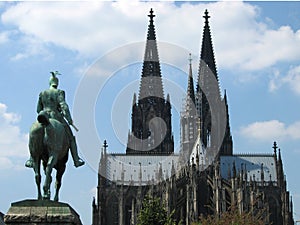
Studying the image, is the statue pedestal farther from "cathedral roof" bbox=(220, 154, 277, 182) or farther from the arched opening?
"cathedral roof" bbox=(220, 154, 277, 182)

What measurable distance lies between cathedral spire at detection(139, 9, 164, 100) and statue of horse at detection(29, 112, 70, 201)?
84700mm

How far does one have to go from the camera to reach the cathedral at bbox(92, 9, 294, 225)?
7194 centimetres

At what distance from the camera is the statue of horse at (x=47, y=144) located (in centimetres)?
1157

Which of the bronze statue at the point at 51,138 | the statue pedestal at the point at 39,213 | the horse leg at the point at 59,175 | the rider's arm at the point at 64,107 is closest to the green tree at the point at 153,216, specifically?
the horse leg at the point at 59,175

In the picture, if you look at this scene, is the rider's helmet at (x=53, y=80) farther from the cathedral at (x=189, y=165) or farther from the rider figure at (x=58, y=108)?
the cathedral at (x=189, y=165)

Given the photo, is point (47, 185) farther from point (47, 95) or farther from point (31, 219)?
point (47, 95)

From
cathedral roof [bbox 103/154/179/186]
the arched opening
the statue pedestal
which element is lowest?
the statue pedestal

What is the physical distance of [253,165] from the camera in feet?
287

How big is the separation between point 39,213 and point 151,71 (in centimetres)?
8866

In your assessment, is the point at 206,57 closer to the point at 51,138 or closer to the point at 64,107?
the point at 64,107

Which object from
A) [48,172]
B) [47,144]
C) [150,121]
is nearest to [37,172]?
[48,172]

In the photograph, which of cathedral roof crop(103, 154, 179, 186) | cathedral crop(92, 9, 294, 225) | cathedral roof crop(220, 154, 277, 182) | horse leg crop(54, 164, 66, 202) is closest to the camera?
horse leg crop(54, 164, 66, 202)

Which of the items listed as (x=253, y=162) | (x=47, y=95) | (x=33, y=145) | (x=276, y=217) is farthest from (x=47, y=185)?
(x=253, y=162)

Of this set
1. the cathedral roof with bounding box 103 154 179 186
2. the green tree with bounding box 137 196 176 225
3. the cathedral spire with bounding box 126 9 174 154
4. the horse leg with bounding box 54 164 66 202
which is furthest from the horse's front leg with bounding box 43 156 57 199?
the cathedral spire with bounding box 126 9 174 154
